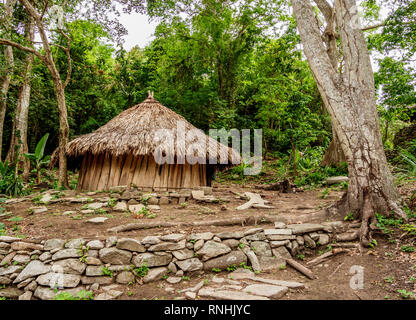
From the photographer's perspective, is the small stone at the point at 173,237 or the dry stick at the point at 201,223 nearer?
the small stone at the point at 173,237

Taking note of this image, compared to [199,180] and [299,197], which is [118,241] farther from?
[299,197]

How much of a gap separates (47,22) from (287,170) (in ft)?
30.7

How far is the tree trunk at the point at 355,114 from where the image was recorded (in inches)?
146

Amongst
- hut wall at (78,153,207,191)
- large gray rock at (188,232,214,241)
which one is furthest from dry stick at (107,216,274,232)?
hut wall at (78,153,207,191)

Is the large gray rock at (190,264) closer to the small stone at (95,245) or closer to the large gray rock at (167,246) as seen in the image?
the large gray rock at (167,246)

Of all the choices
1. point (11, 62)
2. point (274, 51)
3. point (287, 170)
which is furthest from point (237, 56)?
point (11, 62)

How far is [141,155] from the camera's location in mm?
6102

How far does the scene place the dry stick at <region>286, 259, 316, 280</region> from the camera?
3.12 meters

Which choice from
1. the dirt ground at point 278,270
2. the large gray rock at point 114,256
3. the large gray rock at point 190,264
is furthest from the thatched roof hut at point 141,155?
the large gray rock at point 190,264

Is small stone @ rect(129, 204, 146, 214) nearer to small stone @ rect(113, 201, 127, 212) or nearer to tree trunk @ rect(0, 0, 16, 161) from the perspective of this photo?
small stone @ rect(113, 201, 127, 212)

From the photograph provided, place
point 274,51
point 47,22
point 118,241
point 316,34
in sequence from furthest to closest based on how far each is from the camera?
point 274,51 → point 47,22 → point 316,34 → point 118,241

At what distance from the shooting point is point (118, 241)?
10.8ft

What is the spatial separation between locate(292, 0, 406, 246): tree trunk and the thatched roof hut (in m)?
3.19

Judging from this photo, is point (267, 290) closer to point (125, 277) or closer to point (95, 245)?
point (125, 277)
